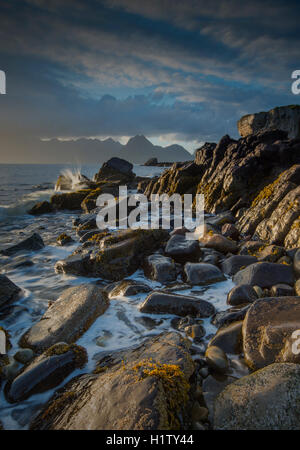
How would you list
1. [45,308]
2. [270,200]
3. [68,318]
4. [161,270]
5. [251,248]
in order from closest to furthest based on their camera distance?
1. [68,318]
2. [45,308]
3. [161,270]
4. [251,248]
5. [270,200]

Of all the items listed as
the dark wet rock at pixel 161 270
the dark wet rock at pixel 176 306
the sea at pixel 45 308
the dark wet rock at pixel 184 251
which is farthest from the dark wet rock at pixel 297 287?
the dark wet rock at pixel 184 251

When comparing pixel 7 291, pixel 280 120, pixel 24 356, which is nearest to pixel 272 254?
pixel 24 356

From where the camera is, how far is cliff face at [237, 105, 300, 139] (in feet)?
152

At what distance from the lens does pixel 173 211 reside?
50.0 ft

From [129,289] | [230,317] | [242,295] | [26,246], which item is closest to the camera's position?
[230,317]

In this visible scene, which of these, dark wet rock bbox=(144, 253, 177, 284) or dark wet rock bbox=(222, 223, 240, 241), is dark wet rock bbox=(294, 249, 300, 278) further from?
dark wet rock bbox=(222, 223, 240, 241)

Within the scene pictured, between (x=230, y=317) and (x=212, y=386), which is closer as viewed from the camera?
(x=212, y=386)

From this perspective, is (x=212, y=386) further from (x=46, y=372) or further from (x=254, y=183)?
(x=254, y=183)

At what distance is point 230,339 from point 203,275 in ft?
8.01

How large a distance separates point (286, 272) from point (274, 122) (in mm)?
54295

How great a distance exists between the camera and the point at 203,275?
19.6 feet

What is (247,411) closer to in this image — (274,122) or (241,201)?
→ (241,201)

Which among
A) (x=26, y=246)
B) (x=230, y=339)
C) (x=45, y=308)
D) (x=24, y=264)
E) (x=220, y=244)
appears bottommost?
(x=45, y=308)

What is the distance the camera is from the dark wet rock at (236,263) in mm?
6164
